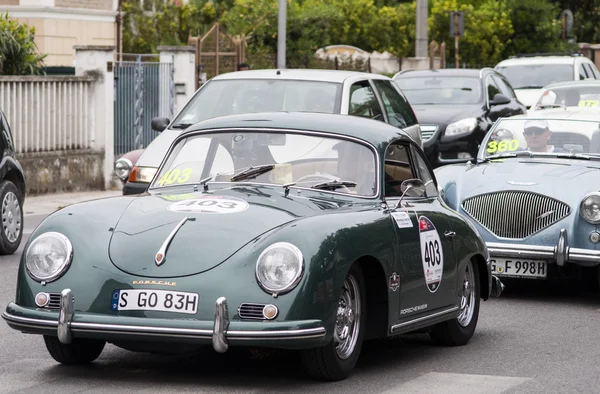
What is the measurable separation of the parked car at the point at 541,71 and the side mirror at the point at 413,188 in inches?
716

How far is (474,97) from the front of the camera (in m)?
20.7

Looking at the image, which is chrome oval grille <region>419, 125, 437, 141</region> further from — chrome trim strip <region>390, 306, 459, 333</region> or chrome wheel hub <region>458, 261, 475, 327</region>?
chrome trim strip <region>390, 306, 459, 333</region>

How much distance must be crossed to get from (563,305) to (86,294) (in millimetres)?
4974

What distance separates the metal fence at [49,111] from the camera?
1973 cm

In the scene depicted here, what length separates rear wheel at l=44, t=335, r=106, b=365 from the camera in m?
7.28

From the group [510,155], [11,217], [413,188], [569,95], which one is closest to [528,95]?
[569,95]

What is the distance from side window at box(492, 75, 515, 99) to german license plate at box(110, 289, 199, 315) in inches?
606

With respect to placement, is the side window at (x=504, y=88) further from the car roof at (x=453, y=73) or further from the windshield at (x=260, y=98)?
the windshield at (x=260, y=98)

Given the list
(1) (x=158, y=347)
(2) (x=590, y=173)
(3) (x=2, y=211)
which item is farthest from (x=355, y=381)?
(3) (x=2, y=211)

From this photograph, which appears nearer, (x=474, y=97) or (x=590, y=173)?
(x=590, y=173)

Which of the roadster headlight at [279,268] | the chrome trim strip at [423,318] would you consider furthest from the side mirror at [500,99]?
the roadster headlight at [279,268]

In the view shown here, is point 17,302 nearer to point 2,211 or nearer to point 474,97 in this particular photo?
point 2,211

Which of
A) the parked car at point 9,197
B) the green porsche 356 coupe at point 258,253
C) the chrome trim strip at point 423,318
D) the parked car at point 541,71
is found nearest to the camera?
the green porsche 356 coupe at point 258,253

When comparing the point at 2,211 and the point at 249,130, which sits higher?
the point at 249,130
